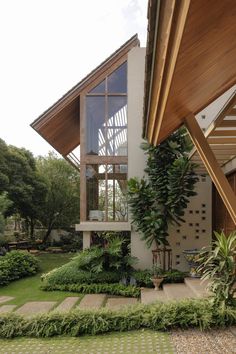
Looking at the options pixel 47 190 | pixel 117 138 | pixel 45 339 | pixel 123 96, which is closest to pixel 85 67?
pixel 123 96

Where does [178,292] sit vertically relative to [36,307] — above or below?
above

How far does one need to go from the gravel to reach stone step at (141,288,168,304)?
2.38 metres

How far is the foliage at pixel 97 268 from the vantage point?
1056cm

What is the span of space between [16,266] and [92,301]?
461 cm

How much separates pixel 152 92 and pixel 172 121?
1.15 metres

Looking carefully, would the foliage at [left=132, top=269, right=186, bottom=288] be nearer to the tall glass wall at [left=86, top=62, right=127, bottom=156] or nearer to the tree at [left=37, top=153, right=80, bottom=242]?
the tall glass wall at [left=86, top=62, right=127, bottom=156]

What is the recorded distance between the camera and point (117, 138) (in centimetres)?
1257

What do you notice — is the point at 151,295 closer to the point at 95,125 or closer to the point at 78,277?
the point at 78,277

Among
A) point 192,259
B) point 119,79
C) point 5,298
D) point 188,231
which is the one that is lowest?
point 5,298

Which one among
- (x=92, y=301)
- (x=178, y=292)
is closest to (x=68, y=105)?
(x=92, y=301)

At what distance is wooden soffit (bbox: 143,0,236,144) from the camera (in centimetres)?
218

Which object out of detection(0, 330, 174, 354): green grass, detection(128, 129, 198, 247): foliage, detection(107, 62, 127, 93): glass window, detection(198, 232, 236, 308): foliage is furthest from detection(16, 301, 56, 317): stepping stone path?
detection(107, 62, 127, 93): glass window

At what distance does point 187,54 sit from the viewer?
8.85 feet

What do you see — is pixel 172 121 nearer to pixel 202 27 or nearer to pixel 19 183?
pixel 202 27
